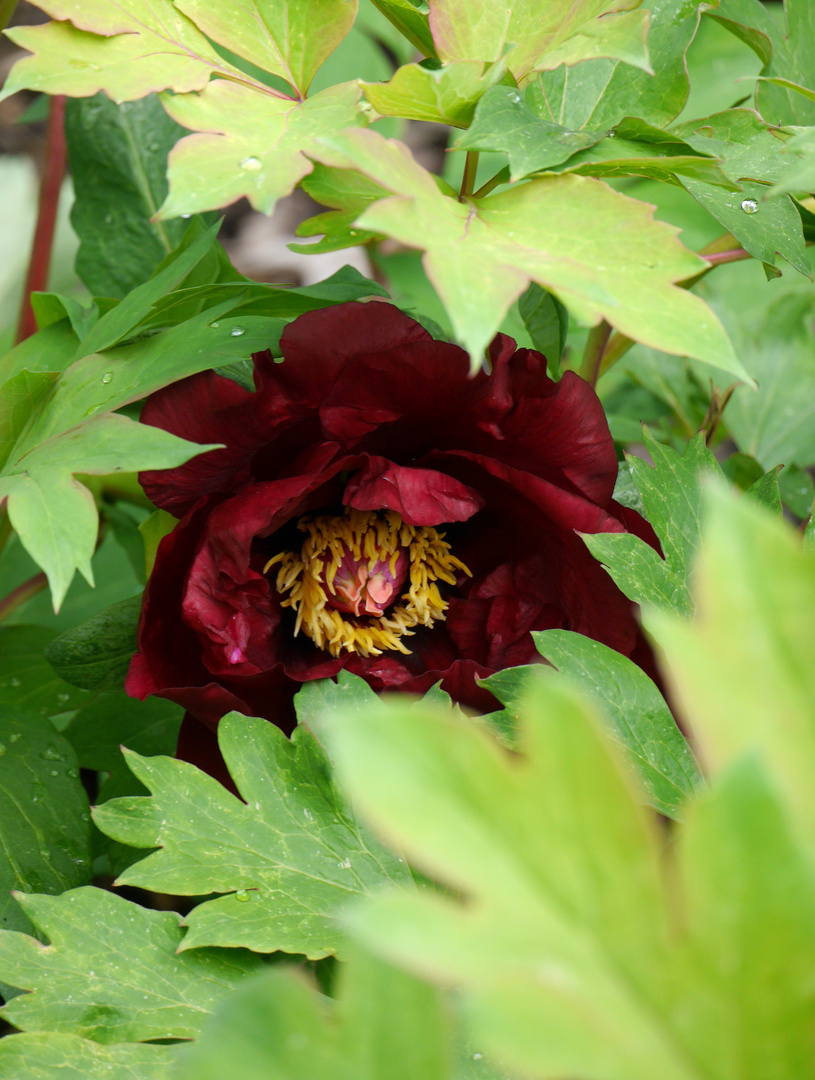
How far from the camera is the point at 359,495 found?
1.45 feet

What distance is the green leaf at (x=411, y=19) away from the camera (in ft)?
1.38

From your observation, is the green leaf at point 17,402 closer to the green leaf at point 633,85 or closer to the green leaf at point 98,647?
the green leaf at point 98,647

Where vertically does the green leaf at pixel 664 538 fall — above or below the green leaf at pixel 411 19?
below

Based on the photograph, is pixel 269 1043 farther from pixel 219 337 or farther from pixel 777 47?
pixel 777 47

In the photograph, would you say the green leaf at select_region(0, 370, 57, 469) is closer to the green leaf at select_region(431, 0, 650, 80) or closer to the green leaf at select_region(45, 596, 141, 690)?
the green leaf at select_region(45, 596, 141, 690)

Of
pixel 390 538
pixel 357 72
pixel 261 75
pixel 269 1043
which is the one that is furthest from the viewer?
pixel 357 72

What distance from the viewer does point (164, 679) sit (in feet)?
1.44

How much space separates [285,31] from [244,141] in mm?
94

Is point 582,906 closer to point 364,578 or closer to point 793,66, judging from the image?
point 364,578

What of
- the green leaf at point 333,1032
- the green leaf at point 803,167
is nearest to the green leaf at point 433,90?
the green leaf at point 803,167

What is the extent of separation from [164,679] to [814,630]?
33cm

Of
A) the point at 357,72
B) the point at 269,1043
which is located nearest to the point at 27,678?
the point at 269,1043

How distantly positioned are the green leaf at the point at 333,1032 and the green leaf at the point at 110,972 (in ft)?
0.72

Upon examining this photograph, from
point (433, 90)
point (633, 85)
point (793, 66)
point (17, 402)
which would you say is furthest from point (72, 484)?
point (793, 66)
